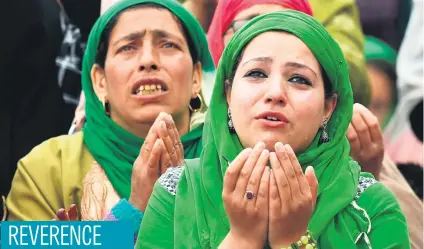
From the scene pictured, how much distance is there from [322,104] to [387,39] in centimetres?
234

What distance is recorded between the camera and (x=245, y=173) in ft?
9.26

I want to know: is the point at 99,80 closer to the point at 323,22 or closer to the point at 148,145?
the point at 148,145

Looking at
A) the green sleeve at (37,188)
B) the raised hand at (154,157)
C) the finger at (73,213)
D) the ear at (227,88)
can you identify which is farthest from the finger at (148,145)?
the ear at (227,88)

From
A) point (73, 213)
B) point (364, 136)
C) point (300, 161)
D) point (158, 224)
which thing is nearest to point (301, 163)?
point (300, 161)

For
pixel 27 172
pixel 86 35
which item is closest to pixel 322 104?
pixel 27 172

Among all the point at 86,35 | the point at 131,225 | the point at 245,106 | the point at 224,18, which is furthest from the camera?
the point at 86,35

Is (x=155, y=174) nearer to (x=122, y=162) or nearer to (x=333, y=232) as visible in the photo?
(x=122, y=162)

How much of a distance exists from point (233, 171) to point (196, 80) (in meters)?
1.11

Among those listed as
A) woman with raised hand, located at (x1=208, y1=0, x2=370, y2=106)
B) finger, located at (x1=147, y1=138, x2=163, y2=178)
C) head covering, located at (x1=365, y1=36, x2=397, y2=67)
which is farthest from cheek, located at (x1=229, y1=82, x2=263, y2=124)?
head covering, located at (x1=365, y1=36, x2=397, y2=67)

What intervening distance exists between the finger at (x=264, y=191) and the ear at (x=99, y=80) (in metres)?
1.14

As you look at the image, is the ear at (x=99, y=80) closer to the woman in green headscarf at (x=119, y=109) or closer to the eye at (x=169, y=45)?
the woman in green headscarf at (x=119, y=109)

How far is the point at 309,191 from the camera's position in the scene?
2.86m

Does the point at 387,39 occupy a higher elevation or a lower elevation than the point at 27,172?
higher

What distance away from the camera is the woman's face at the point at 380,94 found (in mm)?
5175
